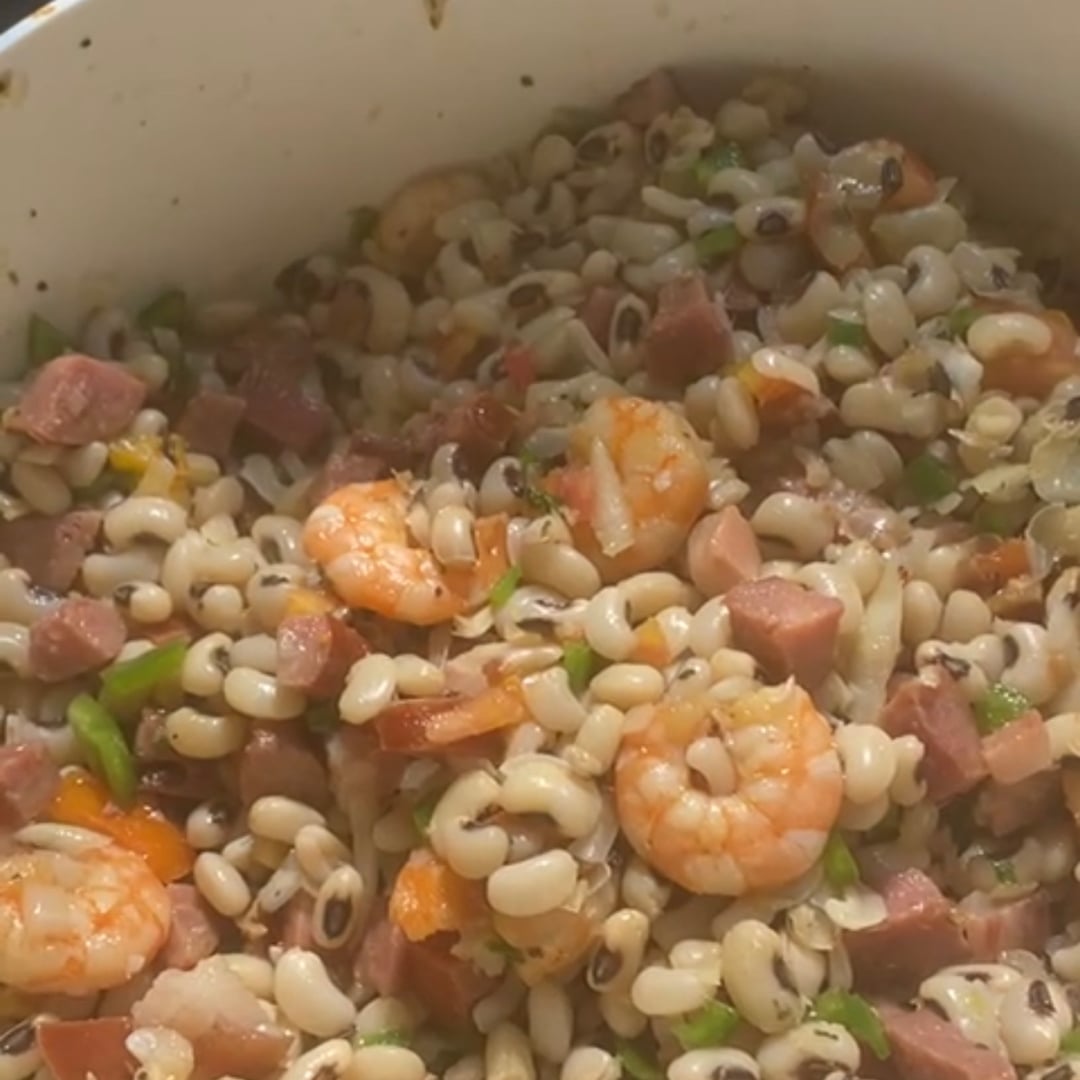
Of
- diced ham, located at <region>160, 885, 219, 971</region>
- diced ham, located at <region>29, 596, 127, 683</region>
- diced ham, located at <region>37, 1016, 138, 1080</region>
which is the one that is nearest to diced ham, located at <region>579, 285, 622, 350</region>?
diced ham, located at <region>29, 596, 127, 683</region>

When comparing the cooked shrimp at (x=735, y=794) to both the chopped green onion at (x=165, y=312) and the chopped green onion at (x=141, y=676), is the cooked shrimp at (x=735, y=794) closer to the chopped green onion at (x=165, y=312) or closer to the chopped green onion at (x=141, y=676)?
the chopped green onion at (x=141, y=676)

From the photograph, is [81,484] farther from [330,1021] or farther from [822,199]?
[822,199]

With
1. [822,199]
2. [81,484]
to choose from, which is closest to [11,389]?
[81,484]

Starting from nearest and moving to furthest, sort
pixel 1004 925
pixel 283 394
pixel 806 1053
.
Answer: pixel 806 1053
pixel 1004 925
pixel 283 394

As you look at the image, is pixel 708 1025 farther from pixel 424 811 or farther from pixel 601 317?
pixel 601 317

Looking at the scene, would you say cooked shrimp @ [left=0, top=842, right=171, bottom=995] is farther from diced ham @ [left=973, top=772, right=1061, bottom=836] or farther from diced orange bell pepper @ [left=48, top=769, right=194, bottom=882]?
diced ham @ [left=973, top=772, right=1061, bottom=836]

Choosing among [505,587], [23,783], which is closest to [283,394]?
[505,587]

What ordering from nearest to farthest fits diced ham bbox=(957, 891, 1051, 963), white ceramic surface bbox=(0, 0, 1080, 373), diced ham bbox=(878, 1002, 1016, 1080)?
diced ham bbox=(878, 1002, 1016, 1080) < diced ham bbox=(957, 891, 1051, 963) < white ceramic surface bbox=(0, 0, 1080, 373)
